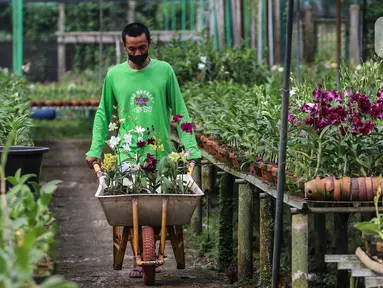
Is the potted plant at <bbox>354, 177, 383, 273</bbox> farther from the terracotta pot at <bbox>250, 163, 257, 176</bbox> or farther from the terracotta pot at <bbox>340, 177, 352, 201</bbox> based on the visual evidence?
the terracotta pot at <bbox>250, 163, 257, 176</bbox>

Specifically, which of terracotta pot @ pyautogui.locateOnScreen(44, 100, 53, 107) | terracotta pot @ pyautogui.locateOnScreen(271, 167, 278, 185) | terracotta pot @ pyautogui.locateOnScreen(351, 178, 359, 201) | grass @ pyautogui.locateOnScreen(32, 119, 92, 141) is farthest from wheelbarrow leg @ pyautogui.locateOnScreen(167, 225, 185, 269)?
terracotta pot @ pyautogui.locateOnScreen(44, 100, 53, 107)

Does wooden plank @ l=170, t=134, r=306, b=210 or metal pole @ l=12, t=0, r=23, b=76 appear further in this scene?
metal pole @ l=12, t=0, r=23, b=76

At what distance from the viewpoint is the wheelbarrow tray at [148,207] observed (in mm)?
6730

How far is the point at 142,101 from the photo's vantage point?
7.36m

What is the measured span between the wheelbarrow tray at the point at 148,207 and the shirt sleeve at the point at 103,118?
530mm

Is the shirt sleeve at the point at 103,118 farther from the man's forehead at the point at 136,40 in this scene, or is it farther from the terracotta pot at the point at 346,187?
the terracotta pot at the point at 346,187

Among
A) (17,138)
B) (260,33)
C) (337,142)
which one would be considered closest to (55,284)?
(337,142)

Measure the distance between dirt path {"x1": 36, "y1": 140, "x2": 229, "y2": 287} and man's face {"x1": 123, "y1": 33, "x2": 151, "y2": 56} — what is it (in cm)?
147

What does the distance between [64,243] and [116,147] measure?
2.49m

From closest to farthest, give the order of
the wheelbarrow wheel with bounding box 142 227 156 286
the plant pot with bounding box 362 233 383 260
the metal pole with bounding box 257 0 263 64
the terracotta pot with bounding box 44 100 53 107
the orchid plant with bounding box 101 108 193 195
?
the plant pot with bounding box 362 233 383 260
the wheelbarrow wheel with bounding box 142 227 156 286
the orchid plant with bounding box 101 108 193 195
the metal pole with bounding box 257 0 263 64
the terracotta pot with bounding box 44 100 53 107

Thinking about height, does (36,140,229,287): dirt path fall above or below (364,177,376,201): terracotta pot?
below

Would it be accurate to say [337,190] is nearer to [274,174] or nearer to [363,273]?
[274,174]

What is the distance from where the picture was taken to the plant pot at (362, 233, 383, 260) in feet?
15.7

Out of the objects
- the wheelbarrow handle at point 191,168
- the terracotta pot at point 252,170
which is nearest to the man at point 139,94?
the wheelbarrow handle at point 191,168
